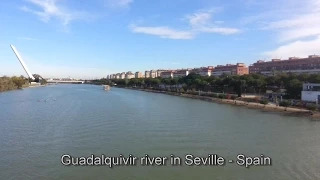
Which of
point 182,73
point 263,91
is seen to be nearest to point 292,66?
point 263,91

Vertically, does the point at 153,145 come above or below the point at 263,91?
below

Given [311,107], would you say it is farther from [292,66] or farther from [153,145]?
[292,66]

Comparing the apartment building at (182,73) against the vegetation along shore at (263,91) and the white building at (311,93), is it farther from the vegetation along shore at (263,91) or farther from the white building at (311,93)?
the white building at (311,93)

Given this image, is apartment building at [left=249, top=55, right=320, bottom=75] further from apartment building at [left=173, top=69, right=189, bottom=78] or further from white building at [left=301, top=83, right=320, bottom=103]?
white building at [left=301, top=83, right=320, bottom=103]

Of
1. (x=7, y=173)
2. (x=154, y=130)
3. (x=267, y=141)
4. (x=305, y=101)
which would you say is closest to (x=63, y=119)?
(x=154, y=130)

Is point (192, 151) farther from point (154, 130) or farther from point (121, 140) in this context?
point (154, 130)

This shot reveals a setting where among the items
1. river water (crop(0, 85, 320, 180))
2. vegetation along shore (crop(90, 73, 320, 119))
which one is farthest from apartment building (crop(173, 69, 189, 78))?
river water (crop(0, 85, 320, 180))
